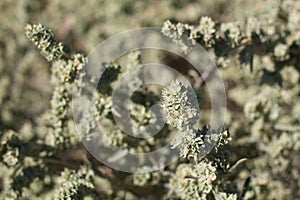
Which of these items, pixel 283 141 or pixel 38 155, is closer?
pixel 38 155

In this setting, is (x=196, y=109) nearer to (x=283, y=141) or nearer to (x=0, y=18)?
(x=283, y=141)

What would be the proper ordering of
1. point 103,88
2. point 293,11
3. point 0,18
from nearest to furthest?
1. point 103,88
2. point 293,11
3. point 0,18

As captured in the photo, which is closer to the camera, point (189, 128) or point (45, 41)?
point (189, 128)

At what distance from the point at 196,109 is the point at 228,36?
0.81 m

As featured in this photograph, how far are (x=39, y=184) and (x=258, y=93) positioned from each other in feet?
4.81

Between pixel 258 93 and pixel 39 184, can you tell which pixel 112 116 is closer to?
pixel 39 184

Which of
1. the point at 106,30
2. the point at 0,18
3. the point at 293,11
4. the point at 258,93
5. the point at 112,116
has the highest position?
the point at 0,18

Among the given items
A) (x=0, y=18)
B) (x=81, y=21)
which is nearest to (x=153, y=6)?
(x=81, y=21)

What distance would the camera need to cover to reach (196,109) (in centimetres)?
206

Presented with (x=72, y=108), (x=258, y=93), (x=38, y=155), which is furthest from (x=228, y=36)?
(x=38, y=155)

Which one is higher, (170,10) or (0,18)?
(0,18)

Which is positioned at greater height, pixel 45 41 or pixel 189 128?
pixel 45 41

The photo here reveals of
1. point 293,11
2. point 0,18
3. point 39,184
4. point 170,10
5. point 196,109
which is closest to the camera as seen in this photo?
point 196,109

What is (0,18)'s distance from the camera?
4.85 m
